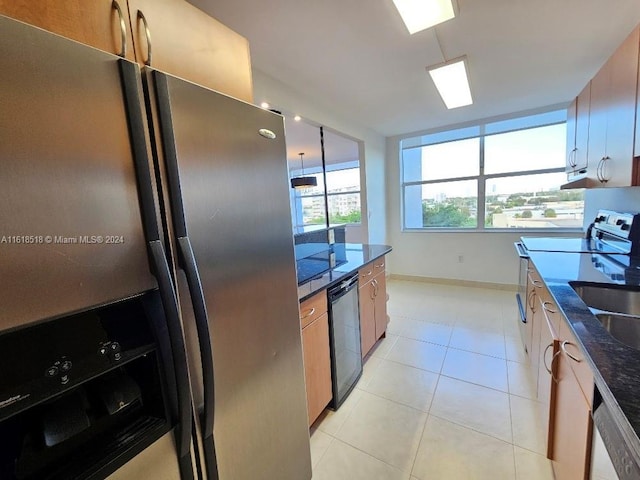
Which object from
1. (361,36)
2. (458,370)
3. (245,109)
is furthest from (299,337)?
(361,36)

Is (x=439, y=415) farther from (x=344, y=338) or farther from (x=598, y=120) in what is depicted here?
(x=598, y=120)

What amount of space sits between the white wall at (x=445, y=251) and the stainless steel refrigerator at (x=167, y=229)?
4054mm

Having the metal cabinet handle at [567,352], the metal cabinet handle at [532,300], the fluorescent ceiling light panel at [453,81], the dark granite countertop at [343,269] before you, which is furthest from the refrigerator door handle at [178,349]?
the fluorescent ceiling light panel at [453,81]

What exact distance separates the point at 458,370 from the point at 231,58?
2649 millimetres

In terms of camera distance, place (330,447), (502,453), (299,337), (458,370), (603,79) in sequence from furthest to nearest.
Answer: (458,370)
(603,79)
(330,447)
(502,453)
(299,337)

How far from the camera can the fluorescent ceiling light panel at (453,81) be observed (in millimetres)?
2188

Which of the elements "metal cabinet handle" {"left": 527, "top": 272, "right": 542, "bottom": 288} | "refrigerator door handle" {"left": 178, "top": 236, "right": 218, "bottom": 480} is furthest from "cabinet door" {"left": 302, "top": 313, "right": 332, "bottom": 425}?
"metal cabinet handle" {"left": 527, "top": 272, "right": 542, "bottom": 288}

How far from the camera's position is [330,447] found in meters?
1.65

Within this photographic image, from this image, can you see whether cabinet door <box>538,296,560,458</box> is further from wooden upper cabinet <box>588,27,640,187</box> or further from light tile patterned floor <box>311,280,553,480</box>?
wooden upper cabinet <box>588,27,640,187</box>

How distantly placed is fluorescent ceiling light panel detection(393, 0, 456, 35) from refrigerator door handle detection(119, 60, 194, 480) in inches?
56.3

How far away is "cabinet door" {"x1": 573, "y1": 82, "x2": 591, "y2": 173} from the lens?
7.00 ft

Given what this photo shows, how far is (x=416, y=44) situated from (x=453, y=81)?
0.65 meters

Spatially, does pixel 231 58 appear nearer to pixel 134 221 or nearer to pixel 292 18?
pixel 134 221

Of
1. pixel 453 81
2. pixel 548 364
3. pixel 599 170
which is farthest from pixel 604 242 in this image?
pixel 453 81
